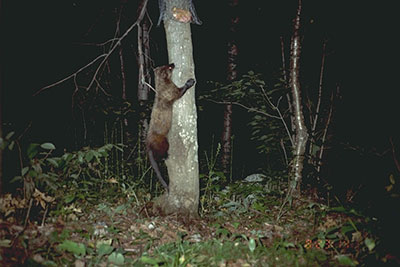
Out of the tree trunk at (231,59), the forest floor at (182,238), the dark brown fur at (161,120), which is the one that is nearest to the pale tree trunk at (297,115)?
the forest floor at (182,238)

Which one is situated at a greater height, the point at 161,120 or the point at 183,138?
the point at 161,120

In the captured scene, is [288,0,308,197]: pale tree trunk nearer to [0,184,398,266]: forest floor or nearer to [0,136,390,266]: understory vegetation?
[0,136,390,266]: understory vegetation

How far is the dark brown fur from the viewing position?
4293mm

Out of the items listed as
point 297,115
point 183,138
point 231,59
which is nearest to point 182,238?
point 183,138

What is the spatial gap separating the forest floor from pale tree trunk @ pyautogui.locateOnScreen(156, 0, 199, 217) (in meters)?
0.27

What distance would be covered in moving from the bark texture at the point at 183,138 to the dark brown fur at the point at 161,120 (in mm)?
158

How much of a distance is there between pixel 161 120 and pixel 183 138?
2.13 feet

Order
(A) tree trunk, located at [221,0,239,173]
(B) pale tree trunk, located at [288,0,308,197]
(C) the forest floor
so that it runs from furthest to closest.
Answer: (A) tree trunk, located at [221,0,239,173]
(B) pale tree trunk, located at [288,0,308,197]
(C) the forest floor

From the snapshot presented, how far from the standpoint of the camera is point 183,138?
408 centimetres

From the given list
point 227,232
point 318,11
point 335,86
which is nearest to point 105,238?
point 227,232

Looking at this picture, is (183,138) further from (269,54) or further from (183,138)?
(269,54)

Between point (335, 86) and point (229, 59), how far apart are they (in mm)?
3279

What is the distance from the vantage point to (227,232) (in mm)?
3691

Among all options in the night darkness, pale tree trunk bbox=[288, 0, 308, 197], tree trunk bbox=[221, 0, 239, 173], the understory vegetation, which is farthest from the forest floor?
tree trunk bbox=[221, 0, 239, 173]
